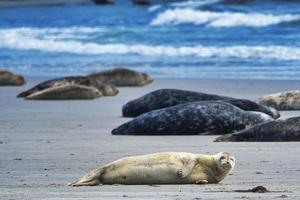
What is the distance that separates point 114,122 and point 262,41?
1494 centimetres

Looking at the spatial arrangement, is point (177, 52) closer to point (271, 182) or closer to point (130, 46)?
point (130, 46)

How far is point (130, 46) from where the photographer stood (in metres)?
28.8

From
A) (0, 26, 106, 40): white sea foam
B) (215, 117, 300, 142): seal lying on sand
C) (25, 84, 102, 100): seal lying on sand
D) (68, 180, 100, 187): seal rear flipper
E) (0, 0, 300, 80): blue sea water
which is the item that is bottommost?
(0, 26, 106, 40): white sea foam

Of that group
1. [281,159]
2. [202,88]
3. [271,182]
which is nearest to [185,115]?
[281,159]

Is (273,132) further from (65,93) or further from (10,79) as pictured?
(10,79)

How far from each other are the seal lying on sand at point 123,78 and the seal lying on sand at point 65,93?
244 centimetres

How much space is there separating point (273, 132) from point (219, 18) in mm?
27138

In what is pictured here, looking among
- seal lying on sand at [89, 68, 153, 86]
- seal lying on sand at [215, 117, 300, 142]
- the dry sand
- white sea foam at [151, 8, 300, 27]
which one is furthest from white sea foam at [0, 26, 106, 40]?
seal lying on sand at [215, 117, 300, 142]

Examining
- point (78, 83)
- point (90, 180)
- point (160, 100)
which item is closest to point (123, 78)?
point (78, 83)

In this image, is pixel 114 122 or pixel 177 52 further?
pixel 177 52

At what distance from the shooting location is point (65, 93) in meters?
16.8

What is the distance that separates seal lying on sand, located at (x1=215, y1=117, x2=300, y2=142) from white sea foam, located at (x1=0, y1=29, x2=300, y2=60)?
12.0m

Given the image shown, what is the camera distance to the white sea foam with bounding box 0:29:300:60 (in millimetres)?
24266

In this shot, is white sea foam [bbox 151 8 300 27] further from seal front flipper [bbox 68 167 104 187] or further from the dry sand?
seal front flipper [bbox 68 167 104 187]
